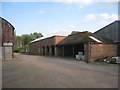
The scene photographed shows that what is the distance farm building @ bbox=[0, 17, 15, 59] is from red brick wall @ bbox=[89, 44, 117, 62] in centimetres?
1446

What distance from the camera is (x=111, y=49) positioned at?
61.0ft

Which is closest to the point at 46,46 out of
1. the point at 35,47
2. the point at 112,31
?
the point at 35,47

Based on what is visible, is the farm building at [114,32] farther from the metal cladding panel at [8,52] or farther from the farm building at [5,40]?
the metal cladding panel at [8,52]

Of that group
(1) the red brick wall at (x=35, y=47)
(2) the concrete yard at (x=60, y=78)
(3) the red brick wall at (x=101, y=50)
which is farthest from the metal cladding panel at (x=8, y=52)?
(1) the red brick wall at (x=35, y=47)

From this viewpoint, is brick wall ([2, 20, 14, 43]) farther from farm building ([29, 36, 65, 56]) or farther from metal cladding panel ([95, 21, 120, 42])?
metal cladding panel ([95, 21, 120, 42])

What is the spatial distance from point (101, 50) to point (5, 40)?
1666cm

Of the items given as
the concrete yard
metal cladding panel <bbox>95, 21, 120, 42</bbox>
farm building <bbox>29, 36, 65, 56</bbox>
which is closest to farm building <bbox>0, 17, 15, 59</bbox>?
farm building <bbox>29, 36, 65, 56</bbox>

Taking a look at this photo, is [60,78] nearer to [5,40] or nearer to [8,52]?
[8,52]

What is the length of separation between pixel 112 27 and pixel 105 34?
2.46 metres

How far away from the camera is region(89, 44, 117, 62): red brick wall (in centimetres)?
1696

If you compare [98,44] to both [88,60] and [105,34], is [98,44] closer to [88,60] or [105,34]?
[88,60]

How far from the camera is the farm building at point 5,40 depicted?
21156 mm

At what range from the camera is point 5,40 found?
21.6m

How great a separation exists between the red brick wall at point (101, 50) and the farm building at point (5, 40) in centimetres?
1446
